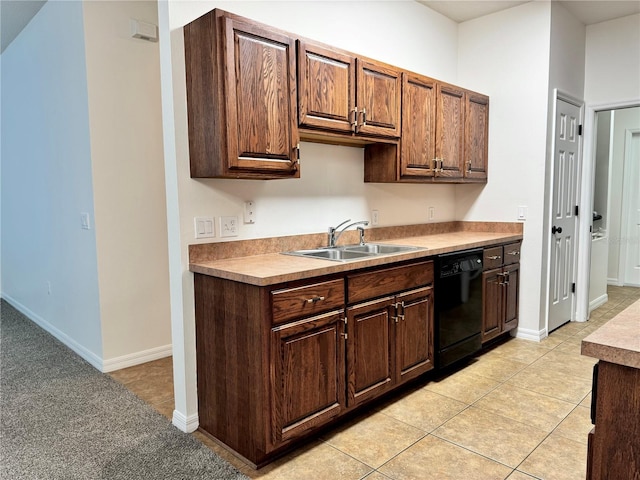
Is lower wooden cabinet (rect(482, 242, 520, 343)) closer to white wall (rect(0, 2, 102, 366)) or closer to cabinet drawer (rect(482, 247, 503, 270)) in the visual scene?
cabinet drawer (rect(482, 247, 503, 270))

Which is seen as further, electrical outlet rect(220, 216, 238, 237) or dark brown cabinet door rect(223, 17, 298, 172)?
electrical outlet rect(220, 216, 238, 237)

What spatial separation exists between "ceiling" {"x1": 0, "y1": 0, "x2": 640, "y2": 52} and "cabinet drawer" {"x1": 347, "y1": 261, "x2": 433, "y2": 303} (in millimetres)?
2347

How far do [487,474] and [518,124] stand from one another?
2.90 m

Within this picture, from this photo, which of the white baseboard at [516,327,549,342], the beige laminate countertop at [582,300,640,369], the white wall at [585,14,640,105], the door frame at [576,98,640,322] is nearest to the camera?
the beige laminate countertop at [582,300,640,369]

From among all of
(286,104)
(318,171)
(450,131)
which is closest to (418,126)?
(450,131)

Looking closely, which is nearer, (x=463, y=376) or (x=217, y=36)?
(x=217, y=36)

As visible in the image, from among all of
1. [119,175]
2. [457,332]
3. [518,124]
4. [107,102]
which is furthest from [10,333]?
[518,124]

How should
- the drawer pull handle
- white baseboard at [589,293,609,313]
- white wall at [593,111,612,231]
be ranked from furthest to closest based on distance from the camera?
1. white wall at [593,111,612,231]
2. white baseboard at [589,293,609,313]
3. the drawer pull handle

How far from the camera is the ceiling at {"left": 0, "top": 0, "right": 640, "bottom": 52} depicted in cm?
367

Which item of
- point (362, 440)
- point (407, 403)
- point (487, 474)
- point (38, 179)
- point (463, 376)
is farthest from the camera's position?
point (38, 179)

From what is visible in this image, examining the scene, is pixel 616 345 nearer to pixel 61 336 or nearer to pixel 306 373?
pixel 306 373

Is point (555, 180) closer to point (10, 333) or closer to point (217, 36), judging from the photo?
point (217, 36)

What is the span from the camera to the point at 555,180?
3850 millimetres

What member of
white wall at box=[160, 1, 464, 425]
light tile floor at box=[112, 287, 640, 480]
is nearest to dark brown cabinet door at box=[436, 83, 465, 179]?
white wall at box=[160, 1, 464, 425]
